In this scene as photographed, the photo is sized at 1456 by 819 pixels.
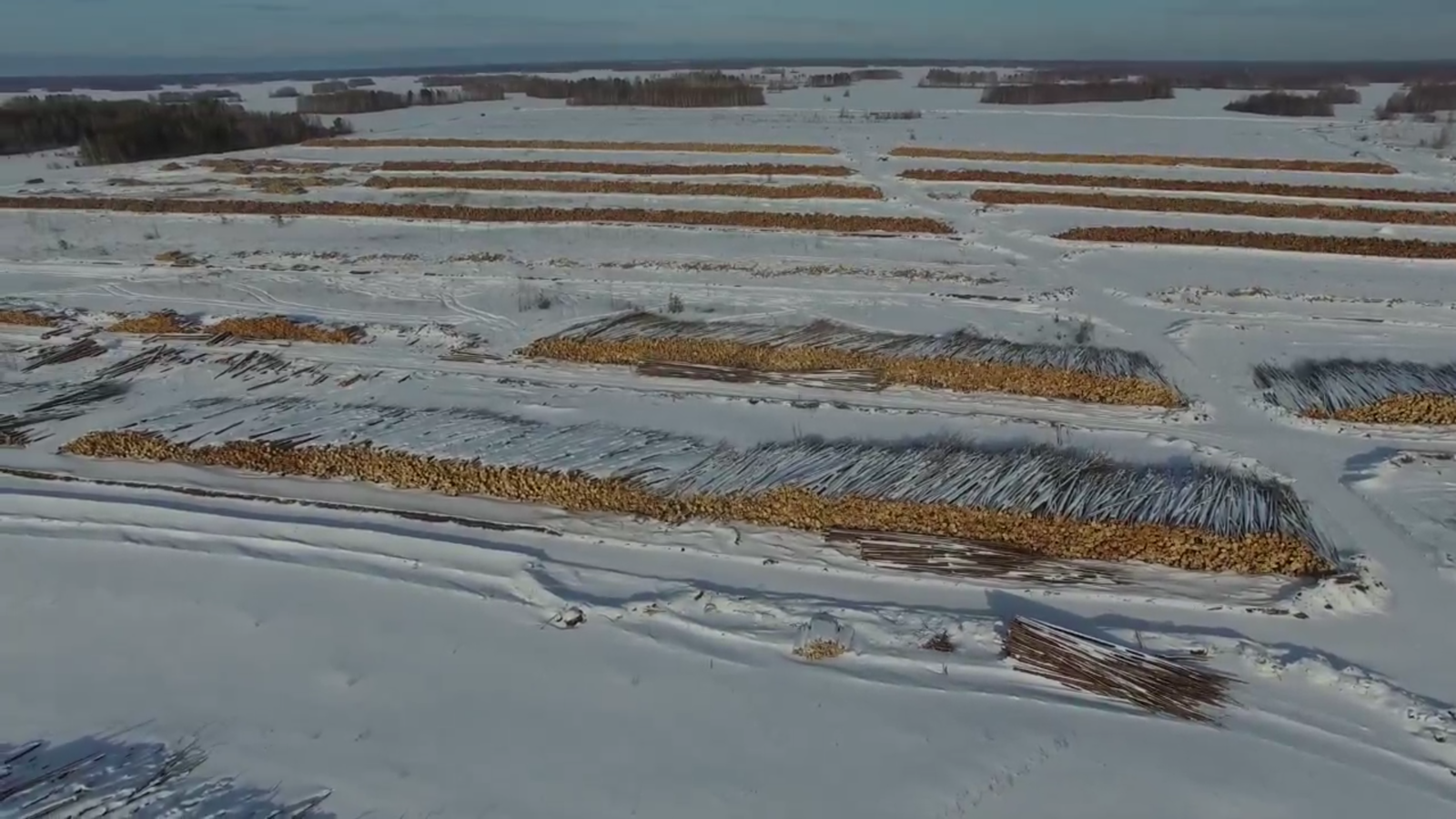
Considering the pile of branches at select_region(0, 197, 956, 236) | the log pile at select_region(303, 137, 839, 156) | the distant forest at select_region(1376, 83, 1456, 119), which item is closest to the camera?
the pile of branches at select_region(0, 197, 956, 236)

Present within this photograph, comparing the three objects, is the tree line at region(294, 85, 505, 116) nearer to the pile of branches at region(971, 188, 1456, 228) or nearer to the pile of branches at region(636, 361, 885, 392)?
the pile of branches at region(971, 188, 1456, 228)

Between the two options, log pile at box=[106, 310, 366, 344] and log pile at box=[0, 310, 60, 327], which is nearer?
log pile at box=[106, 310, 366, 344]

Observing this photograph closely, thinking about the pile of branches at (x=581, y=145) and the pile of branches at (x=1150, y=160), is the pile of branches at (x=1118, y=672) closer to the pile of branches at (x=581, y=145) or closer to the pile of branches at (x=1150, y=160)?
the pile of branches at (x=1150, y=160)

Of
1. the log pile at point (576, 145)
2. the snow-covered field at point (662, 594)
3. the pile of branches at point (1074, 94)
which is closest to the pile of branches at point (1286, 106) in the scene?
the pile of branches at point (1074, 94)

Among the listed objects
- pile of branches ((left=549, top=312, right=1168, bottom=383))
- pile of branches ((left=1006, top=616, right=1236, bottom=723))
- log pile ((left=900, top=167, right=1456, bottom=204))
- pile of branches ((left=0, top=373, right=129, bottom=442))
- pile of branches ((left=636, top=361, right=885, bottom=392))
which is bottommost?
pile of branches ((left=1006, top=616, right=1236, bottom=723))

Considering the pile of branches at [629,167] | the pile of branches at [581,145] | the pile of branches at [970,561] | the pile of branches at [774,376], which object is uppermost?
the pile of branches at [581,145]

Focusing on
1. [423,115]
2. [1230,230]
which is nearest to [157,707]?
[1230,230]

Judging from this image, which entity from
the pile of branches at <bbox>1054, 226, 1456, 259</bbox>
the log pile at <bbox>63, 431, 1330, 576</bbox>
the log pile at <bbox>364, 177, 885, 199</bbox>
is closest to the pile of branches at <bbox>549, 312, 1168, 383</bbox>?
the log pile at <bbox>63, 431, 1330, 576</bbox>

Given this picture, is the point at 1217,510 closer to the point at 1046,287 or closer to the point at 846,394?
the point at 846,394
